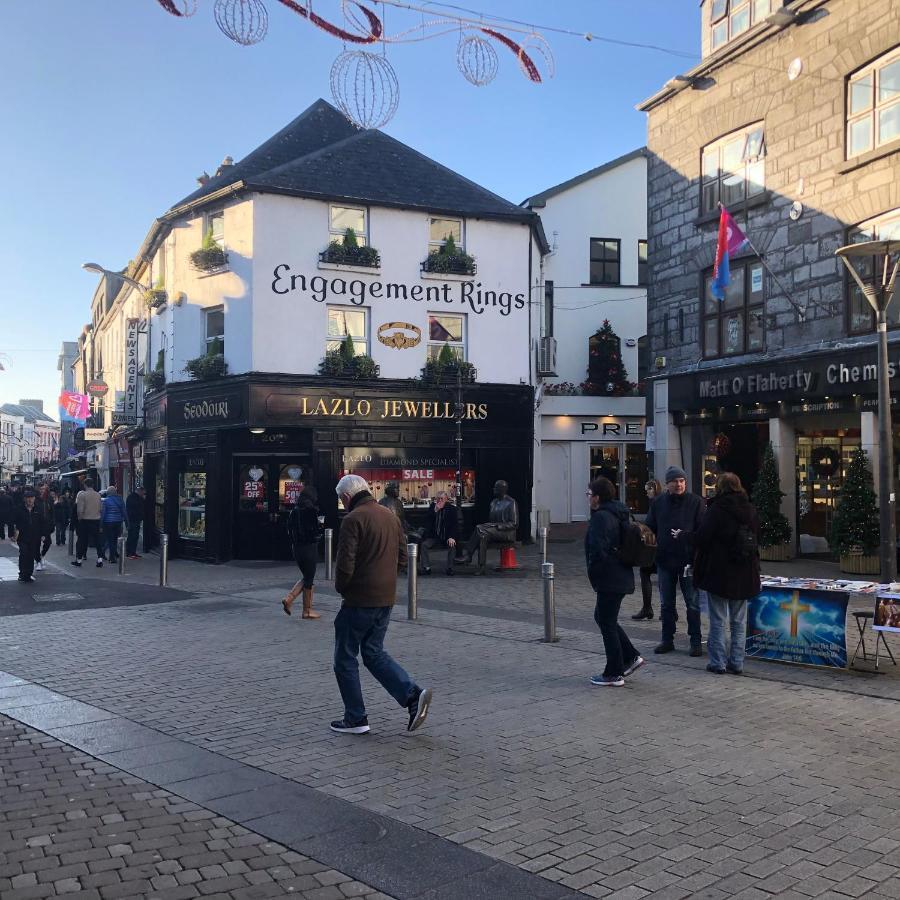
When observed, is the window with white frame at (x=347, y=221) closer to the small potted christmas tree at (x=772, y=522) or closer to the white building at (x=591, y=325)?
the white building at (x=591, y=325)

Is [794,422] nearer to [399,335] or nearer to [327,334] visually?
[399,335]

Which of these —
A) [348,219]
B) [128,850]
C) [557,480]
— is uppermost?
[348,219]

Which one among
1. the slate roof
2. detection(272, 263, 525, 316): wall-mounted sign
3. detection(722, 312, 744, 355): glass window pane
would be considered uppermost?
the slate roof

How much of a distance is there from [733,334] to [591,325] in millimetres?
11436

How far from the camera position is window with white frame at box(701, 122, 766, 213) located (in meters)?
17.8

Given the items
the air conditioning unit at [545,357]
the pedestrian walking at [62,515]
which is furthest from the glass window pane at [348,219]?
the pedestrian walking at [62,515]

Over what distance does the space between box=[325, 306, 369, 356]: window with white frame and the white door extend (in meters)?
9.16

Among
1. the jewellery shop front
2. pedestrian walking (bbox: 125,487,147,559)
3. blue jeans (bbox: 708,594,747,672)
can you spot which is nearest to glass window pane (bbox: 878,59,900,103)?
the jewellery shop front

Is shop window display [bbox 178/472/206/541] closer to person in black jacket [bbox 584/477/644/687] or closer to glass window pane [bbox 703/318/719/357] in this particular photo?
glass window pane [bbox 703/318/719/357]

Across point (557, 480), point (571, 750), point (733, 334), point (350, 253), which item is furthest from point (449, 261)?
point (571, 750)

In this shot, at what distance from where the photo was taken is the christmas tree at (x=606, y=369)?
2902 cm

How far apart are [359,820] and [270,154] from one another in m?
20.4

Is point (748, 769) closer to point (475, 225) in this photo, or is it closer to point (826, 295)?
point (826, 295)

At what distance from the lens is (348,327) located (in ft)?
70.8
